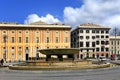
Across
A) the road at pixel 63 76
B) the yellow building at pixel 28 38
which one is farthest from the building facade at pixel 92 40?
the road at pixel 63 76

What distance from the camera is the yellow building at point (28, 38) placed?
328 ft

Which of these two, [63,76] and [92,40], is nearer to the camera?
[63,76]

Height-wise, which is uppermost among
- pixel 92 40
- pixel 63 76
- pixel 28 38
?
pixel 92 40

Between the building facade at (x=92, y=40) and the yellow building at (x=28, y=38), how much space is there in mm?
21559

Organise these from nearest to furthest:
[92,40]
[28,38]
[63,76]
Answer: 1. [63,76]
2. [28,38]
3. [92,40]

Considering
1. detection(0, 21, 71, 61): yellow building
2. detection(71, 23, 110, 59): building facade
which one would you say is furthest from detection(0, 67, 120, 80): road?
detection(71, 23, 110, 59): building facade

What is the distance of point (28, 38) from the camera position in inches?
4018

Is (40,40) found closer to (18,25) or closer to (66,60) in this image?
(18,25)

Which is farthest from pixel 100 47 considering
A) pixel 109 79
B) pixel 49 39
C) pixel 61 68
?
pixel 109 79

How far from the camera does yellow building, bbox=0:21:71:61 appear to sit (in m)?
100

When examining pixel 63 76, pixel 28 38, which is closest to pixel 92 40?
pixel 28 38

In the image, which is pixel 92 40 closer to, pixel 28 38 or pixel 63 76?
pixel 28 38

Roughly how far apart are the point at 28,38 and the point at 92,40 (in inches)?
1349

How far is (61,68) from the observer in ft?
110
